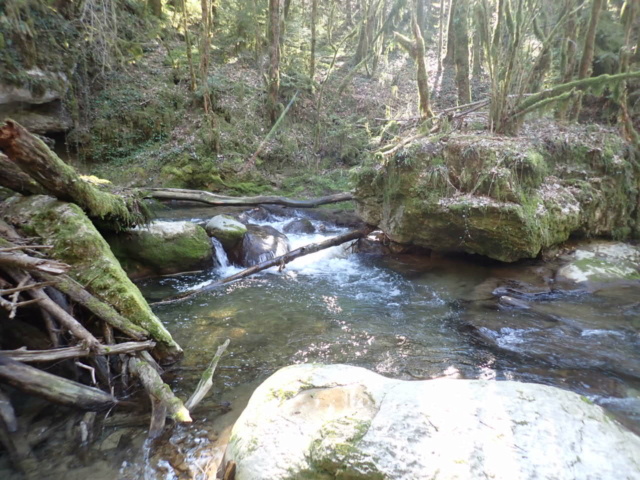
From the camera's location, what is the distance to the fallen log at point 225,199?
29.0 ft

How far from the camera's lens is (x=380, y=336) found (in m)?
5.34

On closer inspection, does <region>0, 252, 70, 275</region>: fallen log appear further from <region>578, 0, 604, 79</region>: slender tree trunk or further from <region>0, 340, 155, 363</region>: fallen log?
<region>578, 0, 604, 79</region>: slender tree trunk

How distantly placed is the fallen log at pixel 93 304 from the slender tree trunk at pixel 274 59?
1356 centimetres

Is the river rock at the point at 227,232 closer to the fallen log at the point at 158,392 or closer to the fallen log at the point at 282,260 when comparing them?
the fallen log at the point at 282,260

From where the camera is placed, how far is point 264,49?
18062mm

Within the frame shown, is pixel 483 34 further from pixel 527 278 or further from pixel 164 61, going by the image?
pixel 164 61

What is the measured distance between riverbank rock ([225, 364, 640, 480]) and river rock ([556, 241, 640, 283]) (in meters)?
4.90

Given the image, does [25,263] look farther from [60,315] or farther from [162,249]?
[162,249]

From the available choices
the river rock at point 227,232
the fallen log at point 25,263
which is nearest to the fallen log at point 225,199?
the river rock at point 227,232

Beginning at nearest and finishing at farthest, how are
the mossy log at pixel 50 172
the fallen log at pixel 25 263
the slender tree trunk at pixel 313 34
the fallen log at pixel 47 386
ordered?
the fallen log at pixel 47 386, the fallen log at pixel 25 263, the mossy log at pixel 50 172, the slender tree trunk at pixel 313 34

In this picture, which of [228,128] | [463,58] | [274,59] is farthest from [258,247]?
[274,59]

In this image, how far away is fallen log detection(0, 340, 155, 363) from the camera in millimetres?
2928

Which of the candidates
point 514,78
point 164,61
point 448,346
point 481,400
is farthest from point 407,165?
point 164,61

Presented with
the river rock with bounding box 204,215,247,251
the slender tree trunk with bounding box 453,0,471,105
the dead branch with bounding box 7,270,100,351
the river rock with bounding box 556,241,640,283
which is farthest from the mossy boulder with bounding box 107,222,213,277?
the slender tree trunk with bounding box 453,0,471,105
